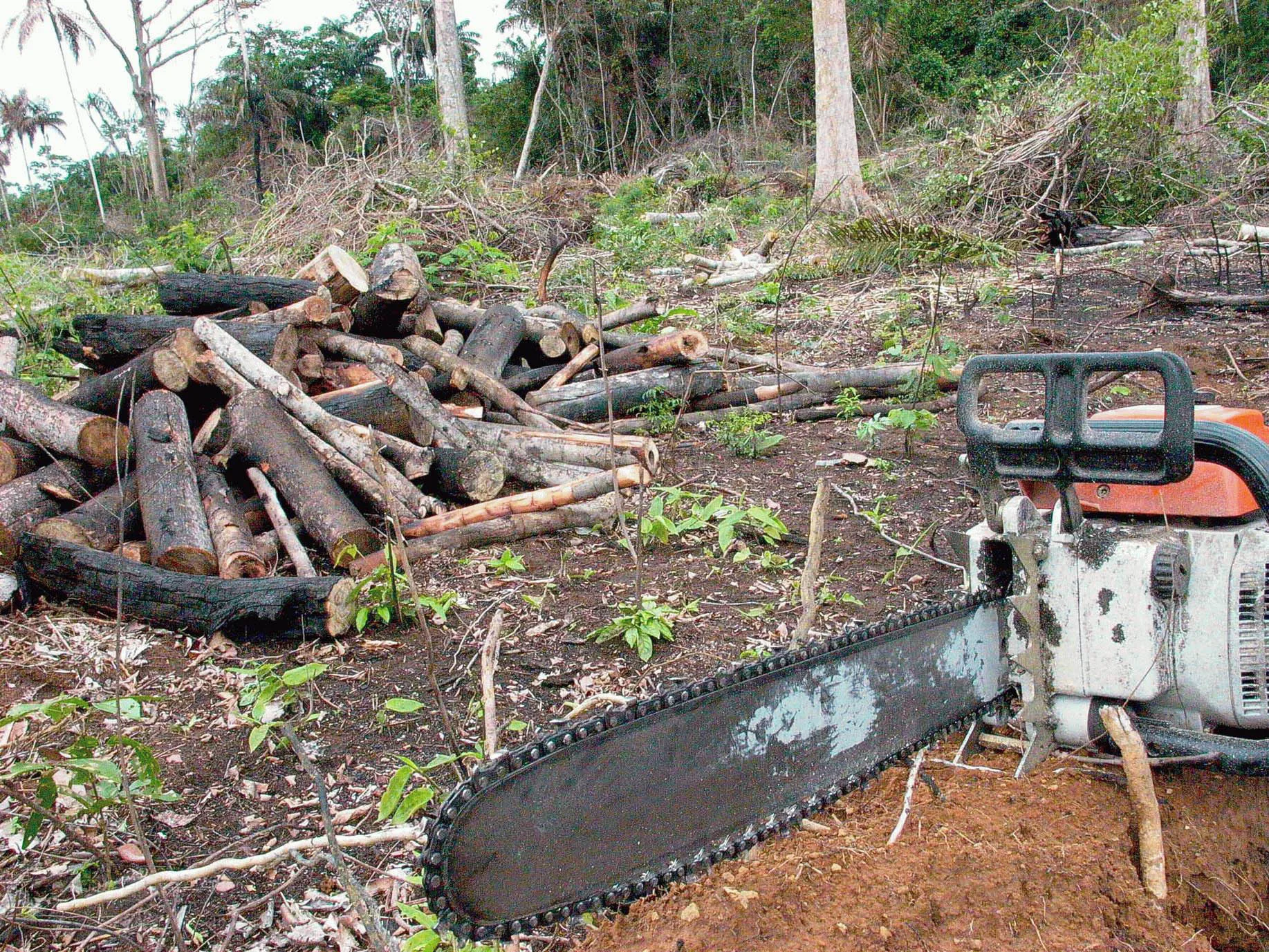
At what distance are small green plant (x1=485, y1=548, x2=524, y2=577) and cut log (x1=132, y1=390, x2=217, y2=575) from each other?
45.5 inches

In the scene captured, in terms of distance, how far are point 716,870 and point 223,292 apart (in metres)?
5.58

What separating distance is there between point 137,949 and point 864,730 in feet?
5.46

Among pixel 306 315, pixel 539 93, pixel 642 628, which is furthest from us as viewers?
pixel 539 93

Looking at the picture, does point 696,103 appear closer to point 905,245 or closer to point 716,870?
point 905,245

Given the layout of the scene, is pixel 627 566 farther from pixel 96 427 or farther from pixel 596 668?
pixel 96 427

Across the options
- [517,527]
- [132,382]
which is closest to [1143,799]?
[517,527]

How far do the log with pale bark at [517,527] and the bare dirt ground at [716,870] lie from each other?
0.10m

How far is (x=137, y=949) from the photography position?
1956 millimetres

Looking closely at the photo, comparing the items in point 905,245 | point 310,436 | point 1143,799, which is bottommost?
point 1143,799

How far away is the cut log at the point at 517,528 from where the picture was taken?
13.5 ft

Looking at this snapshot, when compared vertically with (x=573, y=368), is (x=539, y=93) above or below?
above

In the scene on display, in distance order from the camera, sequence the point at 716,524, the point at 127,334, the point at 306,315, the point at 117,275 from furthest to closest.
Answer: the point at 117,275
the point at 306,315
the point at 127,334
the point at 716,524

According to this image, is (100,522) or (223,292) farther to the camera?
(223,292)

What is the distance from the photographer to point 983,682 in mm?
2158
